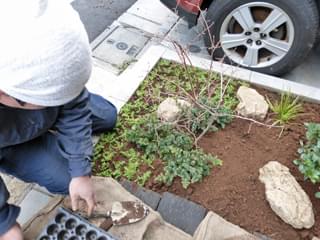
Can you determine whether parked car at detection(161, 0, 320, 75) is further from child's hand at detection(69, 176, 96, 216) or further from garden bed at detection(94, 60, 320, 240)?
child's hand at detection(69, 176, 96, 216)

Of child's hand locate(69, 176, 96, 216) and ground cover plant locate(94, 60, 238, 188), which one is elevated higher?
child's hand locate(69, 176, 96, 216)

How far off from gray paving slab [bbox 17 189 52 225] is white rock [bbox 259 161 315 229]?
3.12 feet

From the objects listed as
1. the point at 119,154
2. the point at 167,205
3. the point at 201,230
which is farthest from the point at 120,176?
the point at 201,230

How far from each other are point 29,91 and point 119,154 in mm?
929

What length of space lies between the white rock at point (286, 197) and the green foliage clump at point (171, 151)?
234 mm

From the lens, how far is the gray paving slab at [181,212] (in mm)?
1579

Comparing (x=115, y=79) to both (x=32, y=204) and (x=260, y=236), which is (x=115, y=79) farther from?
(x=260, y=236)

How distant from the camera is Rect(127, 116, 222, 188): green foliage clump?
68.0 inches

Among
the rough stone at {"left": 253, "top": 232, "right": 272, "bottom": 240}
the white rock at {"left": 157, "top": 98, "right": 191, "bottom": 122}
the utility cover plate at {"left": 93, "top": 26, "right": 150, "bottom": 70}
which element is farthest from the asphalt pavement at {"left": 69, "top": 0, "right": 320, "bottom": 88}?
the rough stone at {"left": 253, "top": 232, "right": 272, "bottom": 240}

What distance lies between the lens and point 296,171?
180 centimetres

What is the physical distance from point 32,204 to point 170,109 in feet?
2.53

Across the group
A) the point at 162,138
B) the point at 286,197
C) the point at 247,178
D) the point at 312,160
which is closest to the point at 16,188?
the point at 162,138

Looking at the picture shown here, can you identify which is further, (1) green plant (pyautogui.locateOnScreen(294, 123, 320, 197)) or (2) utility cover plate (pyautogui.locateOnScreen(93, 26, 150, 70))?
(2) utility cover plate (pyautogui.locateOnScreen(93, 26, 150, 70))

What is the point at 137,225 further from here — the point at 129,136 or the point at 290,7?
the point at 290,7
